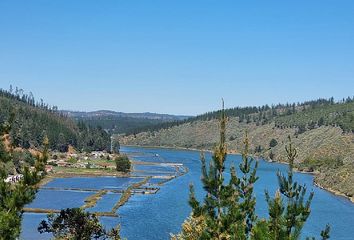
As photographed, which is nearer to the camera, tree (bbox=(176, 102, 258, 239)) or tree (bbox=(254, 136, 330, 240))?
tree (bbox=(254, 136, 330, 240))

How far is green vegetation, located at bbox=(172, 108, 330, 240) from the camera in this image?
29.4 m

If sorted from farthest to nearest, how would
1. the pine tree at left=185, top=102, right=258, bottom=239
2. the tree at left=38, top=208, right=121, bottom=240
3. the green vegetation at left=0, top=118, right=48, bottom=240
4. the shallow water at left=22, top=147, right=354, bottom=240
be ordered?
the shallow water at left=22, top=147, right=354, bottom=240, the tree at left=38, top=208, right=121, bottom=240, the pine tree at left=185, top=102, right=258, bottom=239, the green vegetation at left=0, top=118, right=48, bottom=240

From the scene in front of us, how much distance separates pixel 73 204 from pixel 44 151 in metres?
94.0

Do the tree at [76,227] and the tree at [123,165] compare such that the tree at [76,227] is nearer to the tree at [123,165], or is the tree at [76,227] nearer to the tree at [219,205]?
the tree at [219,205]

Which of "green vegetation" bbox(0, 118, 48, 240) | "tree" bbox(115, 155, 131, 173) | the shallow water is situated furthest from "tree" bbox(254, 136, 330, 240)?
"tree" bbox(115, 155, 131, 173)

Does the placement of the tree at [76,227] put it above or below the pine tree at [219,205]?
below

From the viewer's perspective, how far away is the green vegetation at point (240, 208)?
1159 inches

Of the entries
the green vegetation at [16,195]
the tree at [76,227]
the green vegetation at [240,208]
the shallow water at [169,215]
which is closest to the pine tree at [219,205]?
the green vegetation at [240,208]

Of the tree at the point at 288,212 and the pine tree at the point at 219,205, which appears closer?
the tree at the point at 288,212

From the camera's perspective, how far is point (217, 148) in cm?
3212

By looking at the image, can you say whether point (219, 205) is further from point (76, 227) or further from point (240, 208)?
point (76, 227)

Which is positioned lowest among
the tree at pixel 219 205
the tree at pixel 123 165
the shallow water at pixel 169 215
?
the shallow water at pixel 169 215

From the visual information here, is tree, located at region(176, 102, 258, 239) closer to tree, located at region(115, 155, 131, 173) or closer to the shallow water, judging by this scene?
the shallow water

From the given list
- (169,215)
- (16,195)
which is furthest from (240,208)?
(169,215)
